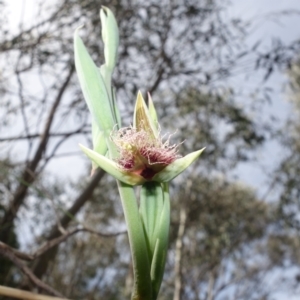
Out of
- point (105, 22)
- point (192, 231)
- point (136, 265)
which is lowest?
point (136, 265)

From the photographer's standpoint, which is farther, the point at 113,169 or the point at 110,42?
the point at 110,42

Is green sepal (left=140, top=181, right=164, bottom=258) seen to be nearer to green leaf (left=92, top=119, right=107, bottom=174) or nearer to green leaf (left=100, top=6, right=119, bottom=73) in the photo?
green leaf (left=92, top=119, right=107, bottom=174)

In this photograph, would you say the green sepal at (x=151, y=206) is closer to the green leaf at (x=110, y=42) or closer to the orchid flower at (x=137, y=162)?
the orchid flower at (x=137, y=162)

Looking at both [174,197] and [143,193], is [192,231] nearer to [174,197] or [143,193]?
[174,197]

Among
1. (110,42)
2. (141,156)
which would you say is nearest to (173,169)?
(141,156)

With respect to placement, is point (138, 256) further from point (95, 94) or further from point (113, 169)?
point (95, 94)

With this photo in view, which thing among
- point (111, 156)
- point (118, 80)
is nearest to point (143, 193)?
point (111, 156)
